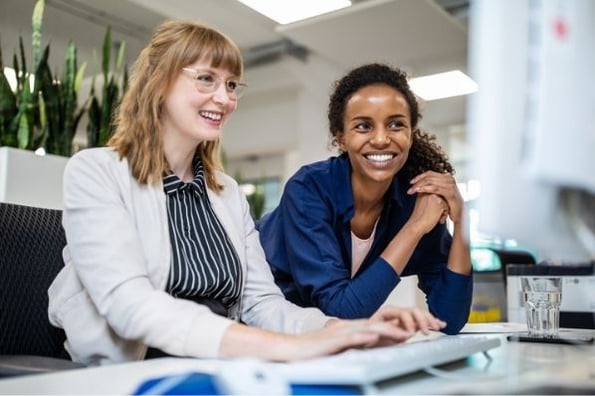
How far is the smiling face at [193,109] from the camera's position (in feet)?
3.68

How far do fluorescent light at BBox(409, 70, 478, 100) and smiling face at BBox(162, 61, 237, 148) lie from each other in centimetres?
394

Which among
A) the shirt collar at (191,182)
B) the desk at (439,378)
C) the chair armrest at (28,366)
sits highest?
the shirt collar at (191,182)

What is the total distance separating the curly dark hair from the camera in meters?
1.46

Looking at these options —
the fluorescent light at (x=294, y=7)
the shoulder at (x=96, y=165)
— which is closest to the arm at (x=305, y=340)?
the shoulder at (x=96, y=165)

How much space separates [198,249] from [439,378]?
557mm

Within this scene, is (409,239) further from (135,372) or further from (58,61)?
(58,61)

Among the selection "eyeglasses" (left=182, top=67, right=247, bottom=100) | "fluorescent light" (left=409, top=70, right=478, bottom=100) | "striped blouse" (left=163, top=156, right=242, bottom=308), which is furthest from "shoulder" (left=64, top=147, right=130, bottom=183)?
"fluorescent light" (left=409, top=70, right=478, bottom=100)

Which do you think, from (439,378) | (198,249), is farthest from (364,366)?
(198,249)

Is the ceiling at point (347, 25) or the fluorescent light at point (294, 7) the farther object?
the ceiling at point (347, 25)

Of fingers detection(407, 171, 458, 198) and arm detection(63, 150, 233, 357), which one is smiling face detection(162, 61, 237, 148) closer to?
arm detection(63, 150, 233, 357)

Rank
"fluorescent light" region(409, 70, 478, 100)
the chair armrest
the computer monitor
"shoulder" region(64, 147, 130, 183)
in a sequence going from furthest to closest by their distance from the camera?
"fluorescent light" region(409, 70, 478, 100) → "shoulder" region(64, 147, 130, 183) → the chair armrest → the computer monitor

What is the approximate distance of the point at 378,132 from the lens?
54.0 inches

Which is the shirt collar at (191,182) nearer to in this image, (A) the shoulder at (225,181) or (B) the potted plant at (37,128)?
(A) the shoulder at (225,181)

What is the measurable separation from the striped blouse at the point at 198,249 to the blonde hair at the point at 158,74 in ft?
0.21
